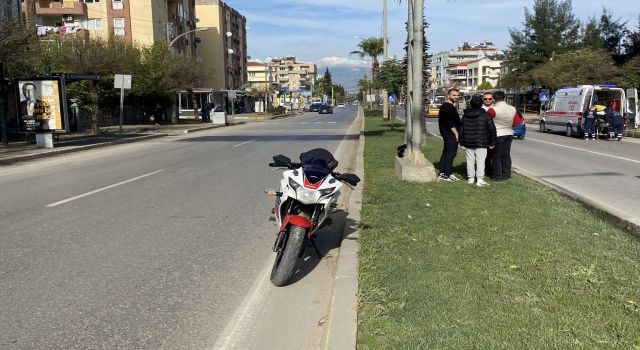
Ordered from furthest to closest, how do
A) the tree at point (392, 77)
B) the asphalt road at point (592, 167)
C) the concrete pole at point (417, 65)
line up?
1. the tree at point (392, 77)
2. the concrete pole at point (417, 65)
3. the asphalt road at point (592, 167)

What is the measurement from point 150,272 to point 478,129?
20.7ft

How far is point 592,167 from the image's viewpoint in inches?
557

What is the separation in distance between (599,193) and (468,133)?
2629 mm

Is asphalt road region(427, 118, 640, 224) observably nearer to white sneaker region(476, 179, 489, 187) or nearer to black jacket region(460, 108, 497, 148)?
white sneaker region(476, 179, 489, 187)

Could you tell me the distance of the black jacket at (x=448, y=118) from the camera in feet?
33.6

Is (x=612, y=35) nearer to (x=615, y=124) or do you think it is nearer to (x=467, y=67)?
(x=615, y=124)

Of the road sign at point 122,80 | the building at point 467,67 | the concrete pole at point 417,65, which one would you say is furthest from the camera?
the building at point 467,67

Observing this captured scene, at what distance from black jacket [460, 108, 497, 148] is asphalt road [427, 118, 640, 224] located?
1894 millimetres

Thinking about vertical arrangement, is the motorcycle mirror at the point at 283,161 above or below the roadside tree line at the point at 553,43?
below

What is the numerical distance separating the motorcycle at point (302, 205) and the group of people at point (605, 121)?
21536 millimetres

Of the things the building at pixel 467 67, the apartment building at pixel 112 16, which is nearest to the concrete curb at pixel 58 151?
the apartment building at pixel 112 16

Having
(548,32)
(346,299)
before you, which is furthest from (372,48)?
(346,299)

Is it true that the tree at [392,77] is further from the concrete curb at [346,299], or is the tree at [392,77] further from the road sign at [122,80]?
the concrete curb at [346,299]

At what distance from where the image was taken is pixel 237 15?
107312 millimetres
